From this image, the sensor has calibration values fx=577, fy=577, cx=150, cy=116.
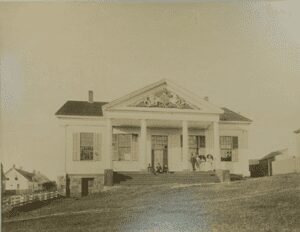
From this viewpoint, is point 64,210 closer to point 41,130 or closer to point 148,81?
point 41,130

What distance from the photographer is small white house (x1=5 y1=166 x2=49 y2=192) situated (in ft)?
24.0

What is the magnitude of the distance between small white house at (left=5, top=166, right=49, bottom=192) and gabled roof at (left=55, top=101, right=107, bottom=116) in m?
0.93

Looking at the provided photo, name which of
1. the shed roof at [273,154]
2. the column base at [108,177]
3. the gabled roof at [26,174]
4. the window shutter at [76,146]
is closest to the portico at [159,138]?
the column base at [108,177]

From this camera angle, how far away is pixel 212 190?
304 inches

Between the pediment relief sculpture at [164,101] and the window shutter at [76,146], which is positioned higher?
the pediment relief sculpture at [164,101]

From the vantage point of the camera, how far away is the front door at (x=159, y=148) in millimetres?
9289

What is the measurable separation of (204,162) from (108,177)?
4.96 ft

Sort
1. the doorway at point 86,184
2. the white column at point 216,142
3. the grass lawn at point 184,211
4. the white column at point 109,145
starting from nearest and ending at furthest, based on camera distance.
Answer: the grass lawn at point 184,211 → the doorway at point 86,184 → the white column at point 109,145 → the white column at point 216,142

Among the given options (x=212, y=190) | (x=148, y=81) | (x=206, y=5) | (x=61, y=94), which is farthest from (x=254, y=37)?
(x=61, y=94)

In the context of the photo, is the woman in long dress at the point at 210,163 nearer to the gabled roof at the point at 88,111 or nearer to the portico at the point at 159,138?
the portico at the point at 159,138

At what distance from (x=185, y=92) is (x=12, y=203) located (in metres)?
2.75

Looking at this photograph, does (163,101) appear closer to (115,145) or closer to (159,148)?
(159,148)

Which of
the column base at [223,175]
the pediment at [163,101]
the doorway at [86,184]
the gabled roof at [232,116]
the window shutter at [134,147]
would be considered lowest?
the doorway at [86,184]

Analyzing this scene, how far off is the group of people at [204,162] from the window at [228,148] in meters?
0.34
